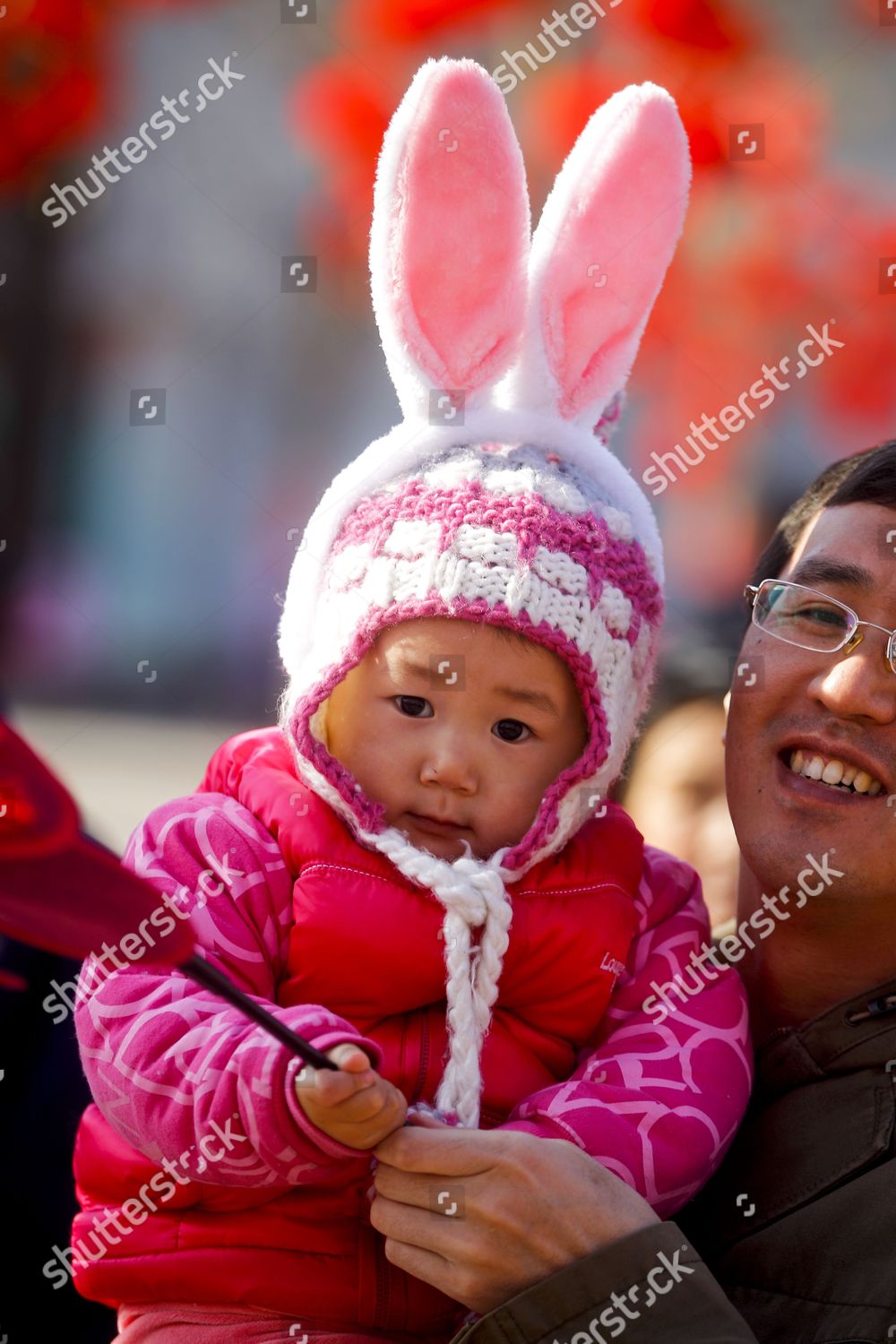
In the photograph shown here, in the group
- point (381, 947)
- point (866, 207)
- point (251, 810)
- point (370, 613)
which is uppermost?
point (866, 207)

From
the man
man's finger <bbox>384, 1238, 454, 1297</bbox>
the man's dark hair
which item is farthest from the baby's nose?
the man's dark hair

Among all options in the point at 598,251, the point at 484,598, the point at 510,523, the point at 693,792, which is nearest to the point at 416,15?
the point at 693,792

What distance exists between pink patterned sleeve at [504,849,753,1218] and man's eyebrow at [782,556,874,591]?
57cm

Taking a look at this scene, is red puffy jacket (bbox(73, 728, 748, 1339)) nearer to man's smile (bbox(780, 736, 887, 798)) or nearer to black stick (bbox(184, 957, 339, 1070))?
black stick (bbox(184, 957, 339, 1070))

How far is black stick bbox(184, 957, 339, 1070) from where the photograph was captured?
4.13ft

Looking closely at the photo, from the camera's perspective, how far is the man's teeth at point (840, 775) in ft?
7.30

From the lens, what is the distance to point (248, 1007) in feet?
4.37

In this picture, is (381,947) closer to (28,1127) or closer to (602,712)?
(602,712)

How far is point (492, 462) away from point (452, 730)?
0.43 meters

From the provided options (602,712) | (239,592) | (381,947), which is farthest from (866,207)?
(381,947)

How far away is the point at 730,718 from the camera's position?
2414 mm

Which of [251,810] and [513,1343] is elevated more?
[251,810]

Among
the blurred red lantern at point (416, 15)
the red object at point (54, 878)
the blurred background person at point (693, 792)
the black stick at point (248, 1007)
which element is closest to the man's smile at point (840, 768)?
the blurred background person at point (693, 792)

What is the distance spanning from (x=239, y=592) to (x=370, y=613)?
518cm
